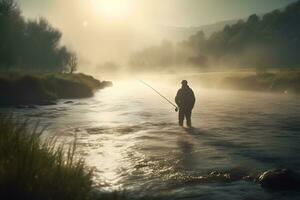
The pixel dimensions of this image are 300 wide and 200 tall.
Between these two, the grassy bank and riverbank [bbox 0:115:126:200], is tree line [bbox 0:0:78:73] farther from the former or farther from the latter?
riverbank [bbox 0:115:126:200]

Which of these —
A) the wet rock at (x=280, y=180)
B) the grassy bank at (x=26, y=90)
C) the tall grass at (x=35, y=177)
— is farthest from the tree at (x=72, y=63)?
the tall grass at (x=35, y=177)

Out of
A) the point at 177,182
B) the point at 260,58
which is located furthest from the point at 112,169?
the point at 260,58

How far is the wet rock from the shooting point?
487 inches

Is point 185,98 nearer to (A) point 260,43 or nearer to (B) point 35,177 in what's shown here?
(B) point 35,177

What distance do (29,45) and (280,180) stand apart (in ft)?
245

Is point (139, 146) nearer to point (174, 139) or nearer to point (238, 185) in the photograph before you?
point (174, 139)

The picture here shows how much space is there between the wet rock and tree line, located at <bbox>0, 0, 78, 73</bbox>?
51.2m

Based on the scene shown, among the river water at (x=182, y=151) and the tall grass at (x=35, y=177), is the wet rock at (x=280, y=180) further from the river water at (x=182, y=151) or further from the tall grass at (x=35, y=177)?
the tall grass at (x=35, y=177)

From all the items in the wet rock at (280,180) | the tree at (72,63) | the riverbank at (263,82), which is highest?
the tree at (72,63)

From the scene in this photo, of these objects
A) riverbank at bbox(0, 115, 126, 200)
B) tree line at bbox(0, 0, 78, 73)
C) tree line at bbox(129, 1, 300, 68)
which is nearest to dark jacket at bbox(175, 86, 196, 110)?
riverbank at bbox(0, 115, 126, 200)

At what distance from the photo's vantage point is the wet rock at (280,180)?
40.6 feet

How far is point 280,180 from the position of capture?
1253cm

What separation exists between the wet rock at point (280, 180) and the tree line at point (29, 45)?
51241mm

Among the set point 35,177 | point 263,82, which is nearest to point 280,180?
point 35,177
